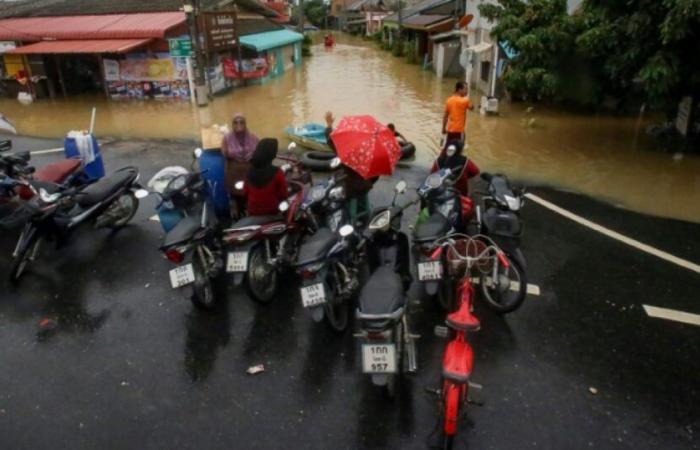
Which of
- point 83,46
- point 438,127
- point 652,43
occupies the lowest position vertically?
point 438,127

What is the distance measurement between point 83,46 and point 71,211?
1574 cm

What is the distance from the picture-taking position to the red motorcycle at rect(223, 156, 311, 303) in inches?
206

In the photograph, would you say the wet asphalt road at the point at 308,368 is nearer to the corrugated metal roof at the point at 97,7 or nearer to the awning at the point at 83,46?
the awning at the point at 83,46

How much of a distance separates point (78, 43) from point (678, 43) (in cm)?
2050

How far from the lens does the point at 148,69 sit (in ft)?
66.6

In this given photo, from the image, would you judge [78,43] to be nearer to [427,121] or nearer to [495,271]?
[427,121]

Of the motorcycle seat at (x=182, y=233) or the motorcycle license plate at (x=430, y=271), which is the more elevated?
the motorcycle seat at (x=182, y=233)

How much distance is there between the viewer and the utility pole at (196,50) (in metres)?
17.7

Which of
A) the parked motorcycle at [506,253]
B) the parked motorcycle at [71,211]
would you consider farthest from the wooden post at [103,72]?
the parked motorcycle at [506,253]

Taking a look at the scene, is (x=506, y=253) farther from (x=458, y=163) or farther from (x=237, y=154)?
(x=237, y=154)

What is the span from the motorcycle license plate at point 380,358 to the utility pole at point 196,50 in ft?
54.9

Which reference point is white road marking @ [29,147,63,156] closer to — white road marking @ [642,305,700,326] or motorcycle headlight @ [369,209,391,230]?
motorcycle headlight @ [369,209,391,230]

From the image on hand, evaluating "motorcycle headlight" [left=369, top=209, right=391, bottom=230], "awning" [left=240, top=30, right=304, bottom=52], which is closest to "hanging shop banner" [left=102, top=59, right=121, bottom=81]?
"awning" [left=240, top=30, right=304, bottom=52]

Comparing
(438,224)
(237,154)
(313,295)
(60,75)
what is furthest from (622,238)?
(60,75)
